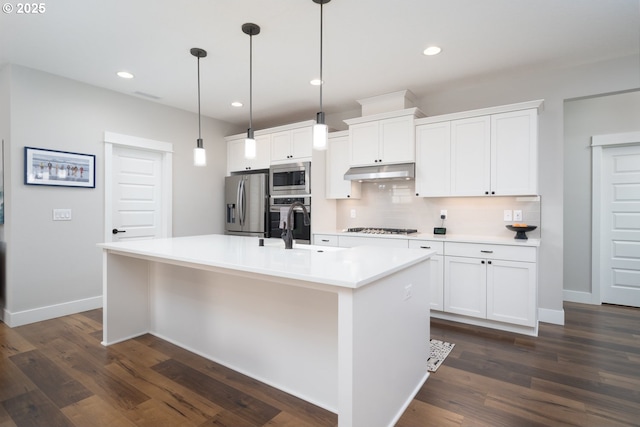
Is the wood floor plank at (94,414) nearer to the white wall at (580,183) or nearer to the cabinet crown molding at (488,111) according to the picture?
the cabinet crown molding at (488,111)

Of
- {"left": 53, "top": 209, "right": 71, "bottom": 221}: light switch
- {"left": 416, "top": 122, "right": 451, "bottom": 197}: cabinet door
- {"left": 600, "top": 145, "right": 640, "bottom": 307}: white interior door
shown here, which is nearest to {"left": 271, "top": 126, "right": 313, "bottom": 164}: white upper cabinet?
{"left": 416, "top": 122, "right": 451, "bottom": 197}: cabinet door

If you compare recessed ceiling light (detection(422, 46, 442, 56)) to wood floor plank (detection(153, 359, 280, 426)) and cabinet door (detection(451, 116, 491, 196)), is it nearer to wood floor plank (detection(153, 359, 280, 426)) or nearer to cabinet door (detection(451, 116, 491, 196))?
cabinet door (detection(451, 116, 491, 196))

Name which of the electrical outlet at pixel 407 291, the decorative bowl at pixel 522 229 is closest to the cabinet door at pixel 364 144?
the decorative bowl at pixel 522 229

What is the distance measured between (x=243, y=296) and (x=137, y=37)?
2357 millimetres

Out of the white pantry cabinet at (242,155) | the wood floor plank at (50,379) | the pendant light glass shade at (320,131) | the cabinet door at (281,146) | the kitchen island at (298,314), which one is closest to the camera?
the kitchen island at (298,314)

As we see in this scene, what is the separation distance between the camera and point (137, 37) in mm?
2715

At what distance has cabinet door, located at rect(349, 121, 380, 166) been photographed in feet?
13.1

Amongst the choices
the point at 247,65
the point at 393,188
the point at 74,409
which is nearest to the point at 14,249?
the point at 74,409

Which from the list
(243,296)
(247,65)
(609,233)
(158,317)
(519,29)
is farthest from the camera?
(609,233)

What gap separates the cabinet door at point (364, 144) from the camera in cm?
399

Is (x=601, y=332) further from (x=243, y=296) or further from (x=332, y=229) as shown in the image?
(x=243, y=296)

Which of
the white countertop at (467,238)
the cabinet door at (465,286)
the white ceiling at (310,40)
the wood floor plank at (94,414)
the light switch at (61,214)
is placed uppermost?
the white ceiling at (310,40)

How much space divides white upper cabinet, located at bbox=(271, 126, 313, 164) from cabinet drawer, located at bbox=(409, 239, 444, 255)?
178cm

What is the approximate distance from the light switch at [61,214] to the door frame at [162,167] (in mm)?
370
